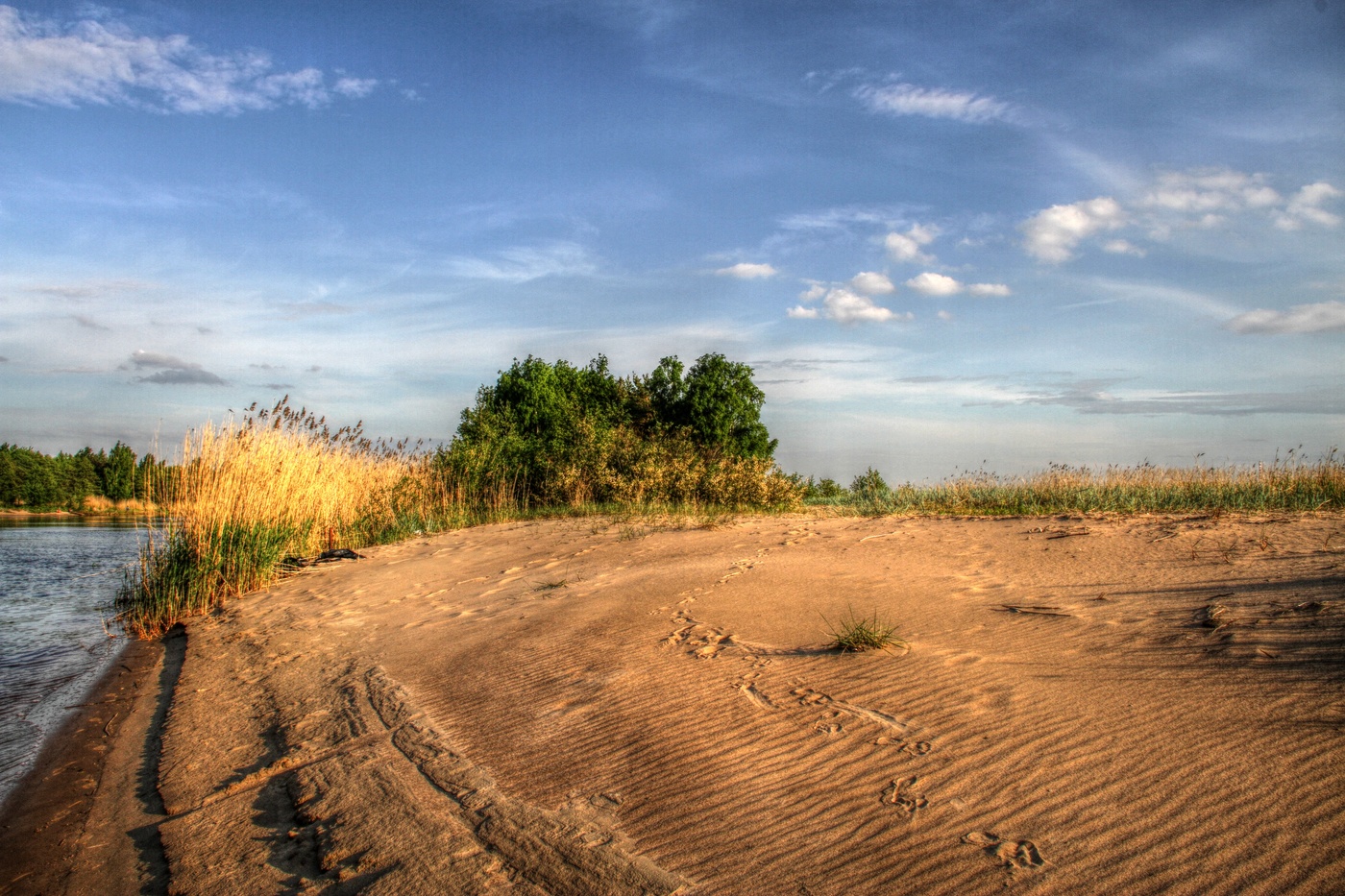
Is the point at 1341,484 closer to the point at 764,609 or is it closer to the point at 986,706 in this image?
the point at 764,609

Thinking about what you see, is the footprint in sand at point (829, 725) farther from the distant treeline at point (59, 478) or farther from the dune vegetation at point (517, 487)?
the distant treeline at point (59, 478)

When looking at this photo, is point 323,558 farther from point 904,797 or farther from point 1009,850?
point 1009,850

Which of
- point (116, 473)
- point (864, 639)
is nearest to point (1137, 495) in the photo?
point (864, 639)

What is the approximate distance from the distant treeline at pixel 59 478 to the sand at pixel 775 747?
37642 mm

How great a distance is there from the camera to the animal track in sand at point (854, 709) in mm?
3660

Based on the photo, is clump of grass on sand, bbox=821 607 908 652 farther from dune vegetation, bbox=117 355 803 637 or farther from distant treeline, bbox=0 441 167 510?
distant treeline, bbox=0 441 167 510

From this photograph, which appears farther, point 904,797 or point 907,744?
point 907,744

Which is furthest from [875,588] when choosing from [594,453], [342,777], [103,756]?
[594,453]

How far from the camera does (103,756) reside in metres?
4.76

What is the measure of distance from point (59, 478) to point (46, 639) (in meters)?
38.1

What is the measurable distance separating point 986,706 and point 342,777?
3.22 m

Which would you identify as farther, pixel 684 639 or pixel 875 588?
pixel 875 588

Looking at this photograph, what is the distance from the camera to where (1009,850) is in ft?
8.54

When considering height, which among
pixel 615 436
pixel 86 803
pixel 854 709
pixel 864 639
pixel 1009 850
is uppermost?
pixel 615 436
